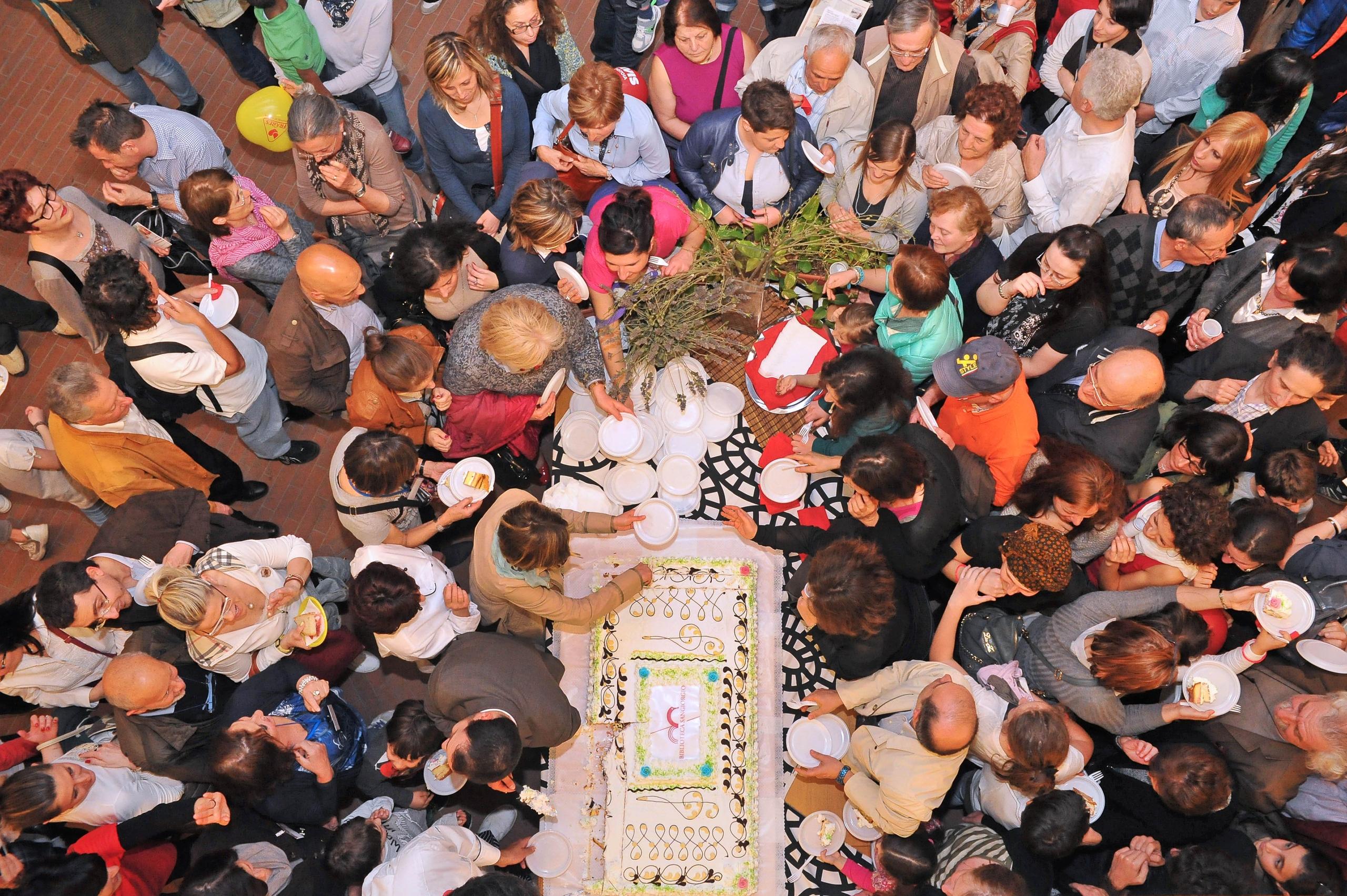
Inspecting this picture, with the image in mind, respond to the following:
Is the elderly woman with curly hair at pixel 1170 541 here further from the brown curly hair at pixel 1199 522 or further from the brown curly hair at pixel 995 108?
the brown curly hair at pixel 995 108

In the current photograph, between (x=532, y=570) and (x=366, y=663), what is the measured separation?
5.93ft

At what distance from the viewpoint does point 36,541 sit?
198 inches

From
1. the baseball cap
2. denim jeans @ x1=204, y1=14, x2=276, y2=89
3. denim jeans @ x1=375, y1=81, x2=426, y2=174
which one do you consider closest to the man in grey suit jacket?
the baseball cap

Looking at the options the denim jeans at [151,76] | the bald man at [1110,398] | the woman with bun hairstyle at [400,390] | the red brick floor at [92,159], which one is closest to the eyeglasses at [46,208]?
the red brick floor at [92,159]

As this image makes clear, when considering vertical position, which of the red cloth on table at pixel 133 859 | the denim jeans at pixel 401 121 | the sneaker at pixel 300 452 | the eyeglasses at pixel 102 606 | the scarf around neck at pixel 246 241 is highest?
the denim jeans at pixel 401 121

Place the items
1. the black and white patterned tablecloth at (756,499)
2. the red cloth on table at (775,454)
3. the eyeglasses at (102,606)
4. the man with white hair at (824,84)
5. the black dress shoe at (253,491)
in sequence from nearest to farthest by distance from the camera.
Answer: the eyeglasses at (102,606) → the black and white patterned tablecloth at (756,499) → the red cloth on table at (775,454) → the man with white hair at (824,84) → the black dress shoe at (253,491)

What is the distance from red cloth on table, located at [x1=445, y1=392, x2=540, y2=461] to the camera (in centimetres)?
407

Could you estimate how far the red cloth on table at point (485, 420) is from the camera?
407 centimetres

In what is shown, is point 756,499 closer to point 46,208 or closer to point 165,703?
point 165,703

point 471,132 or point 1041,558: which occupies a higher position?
point 471,132

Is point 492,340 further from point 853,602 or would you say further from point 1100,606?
point 1100,606

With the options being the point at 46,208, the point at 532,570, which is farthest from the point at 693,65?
the point at 46,208

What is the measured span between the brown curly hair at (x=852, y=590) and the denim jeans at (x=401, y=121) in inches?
166

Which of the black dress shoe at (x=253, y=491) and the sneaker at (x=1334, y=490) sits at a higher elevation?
the black dress shoe at (x=253, y=491)
